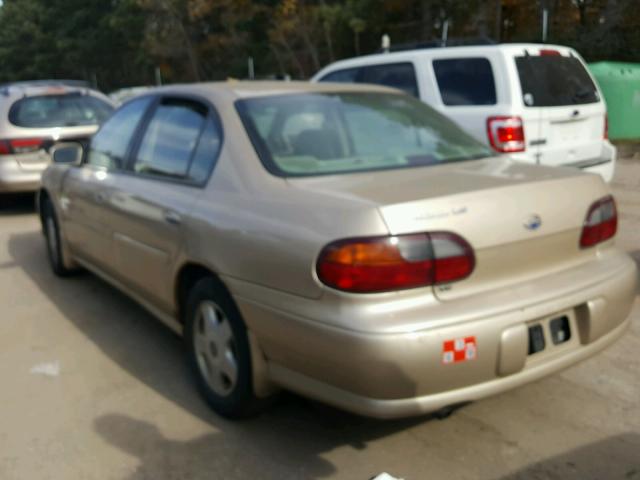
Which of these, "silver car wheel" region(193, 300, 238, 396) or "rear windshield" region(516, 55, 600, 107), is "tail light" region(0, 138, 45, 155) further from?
"silver car wheel" region(193, 300, 238, 396)

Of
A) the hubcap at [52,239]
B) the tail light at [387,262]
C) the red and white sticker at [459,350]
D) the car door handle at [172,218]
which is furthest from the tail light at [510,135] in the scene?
the red and white sticker at [459,350]

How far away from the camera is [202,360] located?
3529 mm

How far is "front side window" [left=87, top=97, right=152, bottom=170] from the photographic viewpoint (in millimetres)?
4480

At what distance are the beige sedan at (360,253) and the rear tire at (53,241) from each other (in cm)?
198

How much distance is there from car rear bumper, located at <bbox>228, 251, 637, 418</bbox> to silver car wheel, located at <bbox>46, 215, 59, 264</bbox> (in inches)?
136

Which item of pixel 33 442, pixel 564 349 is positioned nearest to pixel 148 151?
pixel 33 442

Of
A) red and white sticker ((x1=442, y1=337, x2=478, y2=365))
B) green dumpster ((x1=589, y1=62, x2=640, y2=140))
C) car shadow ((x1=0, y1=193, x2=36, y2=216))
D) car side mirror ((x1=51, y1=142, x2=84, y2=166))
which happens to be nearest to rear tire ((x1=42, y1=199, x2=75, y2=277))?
car side mirror ((x1=51, y1=142, x2=84, y2=166))

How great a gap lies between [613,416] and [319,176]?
5.69 ft

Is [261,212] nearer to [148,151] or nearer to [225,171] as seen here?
[225,171]

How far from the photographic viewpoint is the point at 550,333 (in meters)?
2.82

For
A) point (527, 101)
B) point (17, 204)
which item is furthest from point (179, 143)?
point (17, 204)

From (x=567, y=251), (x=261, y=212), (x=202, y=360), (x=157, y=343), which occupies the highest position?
(x=261, y=212)

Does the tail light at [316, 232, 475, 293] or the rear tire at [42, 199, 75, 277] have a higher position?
the tail light at [316, 232, 475, 293]

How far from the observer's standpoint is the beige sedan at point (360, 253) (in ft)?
8.56
